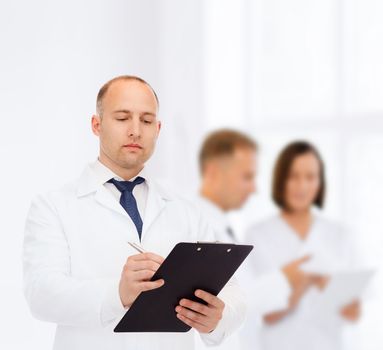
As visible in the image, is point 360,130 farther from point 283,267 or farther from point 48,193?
point 48,193

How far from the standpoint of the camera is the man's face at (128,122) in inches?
53.2

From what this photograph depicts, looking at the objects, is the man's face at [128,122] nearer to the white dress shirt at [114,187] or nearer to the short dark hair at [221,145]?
the white dress shirt at [114,187]

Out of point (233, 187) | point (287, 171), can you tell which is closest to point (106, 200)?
point (233, 187)

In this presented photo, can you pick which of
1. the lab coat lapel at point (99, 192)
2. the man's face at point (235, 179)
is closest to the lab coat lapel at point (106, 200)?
the lab coat lapel at point (99, 192)

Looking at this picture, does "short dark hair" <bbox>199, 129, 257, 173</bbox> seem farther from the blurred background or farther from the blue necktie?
the blue necktie

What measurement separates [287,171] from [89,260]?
170cm

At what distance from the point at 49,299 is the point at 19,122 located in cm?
104

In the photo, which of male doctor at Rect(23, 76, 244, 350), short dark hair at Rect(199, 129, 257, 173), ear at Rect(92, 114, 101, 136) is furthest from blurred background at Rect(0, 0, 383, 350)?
ear at Rect(92, 114, 101, 136)

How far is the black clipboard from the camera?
1246 mm

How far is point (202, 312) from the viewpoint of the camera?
1.34 m

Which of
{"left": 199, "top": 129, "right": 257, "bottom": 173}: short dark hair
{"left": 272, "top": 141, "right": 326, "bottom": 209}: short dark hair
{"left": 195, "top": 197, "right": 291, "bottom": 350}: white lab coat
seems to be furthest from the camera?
{"left": 272, "top": 141, "right": 326, "bottom": 209}: short dark hair

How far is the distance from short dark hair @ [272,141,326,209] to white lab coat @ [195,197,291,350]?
12.4 inches

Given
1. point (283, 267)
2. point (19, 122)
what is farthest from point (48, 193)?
point (283, 267)

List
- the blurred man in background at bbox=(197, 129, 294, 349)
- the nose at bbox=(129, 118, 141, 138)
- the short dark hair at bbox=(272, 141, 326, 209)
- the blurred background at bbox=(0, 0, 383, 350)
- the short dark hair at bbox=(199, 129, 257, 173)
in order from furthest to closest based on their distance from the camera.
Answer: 1. the short dark hair at bbox=(272, 141, 326, 209)
2. the short dark hair at bbox=(199, 129, 257, 173)
3. the blurred man in background at bbox=(197, 129, 294, 349)
4. the blurred background at bbox=(0, 0, 383, 350)
5. the nose at bbox=(129, 118, 141, 138)
